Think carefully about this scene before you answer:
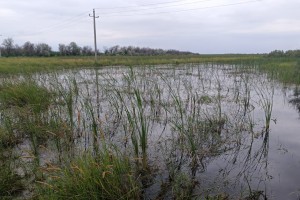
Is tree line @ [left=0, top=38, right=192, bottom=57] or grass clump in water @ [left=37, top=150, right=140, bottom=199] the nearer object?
grass clump in water @ [left=37, top=150, right=140, bottom=199]

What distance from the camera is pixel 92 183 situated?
3.01 m

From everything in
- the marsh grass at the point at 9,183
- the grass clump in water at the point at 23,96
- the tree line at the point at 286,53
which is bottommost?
the marsh grass at the point at 9,183

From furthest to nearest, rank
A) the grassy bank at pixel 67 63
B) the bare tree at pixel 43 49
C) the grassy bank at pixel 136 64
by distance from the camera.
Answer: the bare tree at pixel 43 49 → the grassy bank at pixel 67 63 → the grassy bank at pixel 136 64

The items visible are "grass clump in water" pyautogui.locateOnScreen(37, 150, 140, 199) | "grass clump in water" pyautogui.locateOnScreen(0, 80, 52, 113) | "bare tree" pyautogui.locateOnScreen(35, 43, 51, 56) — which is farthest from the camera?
"bare tree" pyautogui.locateOnScreen(35, 43, 51, 56)

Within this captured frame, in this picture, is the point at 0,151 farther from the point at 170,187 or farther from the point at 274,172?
the point at 274,172

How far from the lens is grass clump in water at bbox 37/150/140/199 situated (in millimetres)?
2963

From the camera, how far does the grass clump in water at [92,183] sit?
296 cm

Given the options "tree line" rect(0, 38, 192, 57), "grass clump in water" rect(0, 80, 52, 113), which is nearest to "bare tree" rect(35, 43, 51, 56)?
"tree line" rect(0, 38, 192, 57)

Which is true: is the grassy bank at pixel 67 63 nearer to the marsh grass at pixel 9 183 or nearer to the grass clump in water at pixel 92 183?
the marsh grass at pixel 9 183

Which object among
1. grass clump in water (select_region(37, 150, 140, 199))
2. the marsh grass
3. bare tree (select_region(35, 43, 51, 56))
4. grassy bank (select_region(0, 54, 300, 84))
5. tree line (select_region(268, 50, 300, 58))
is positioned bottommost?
the marsh grass

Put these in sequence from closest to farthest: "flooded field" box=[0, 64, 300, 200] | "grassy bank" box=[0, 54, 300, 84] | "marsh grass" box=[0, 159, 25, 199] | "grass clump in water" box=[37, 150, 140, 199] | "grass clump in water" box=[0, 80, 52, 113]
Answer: "grass clump in water" box=[37, 150, 140, 199]
"flooded field" box=[0, 64, 300, 200]
"marsh grass" box=[0, 159, 25, 199]
"grass clump in water" box=[0, 80, 52, 113]
"grassy bank" box=[0, 54, 300, 84]

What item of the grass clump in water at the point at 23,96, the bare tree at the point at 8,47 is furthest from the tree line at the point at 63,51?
the grass clump in water at the point at 23,96

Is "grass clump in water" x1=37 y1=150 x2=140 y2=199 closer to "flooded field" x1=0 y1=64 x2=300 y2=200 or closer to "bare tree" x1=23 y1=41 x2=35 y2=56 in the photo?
"flooded field" x1=0 y1=64 x2=300 y2=200

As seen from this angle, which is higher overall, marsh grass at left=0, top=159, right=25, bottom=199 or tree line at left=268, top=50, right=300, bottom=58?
tree line at left=268, top=50, right=300, bottom=58
